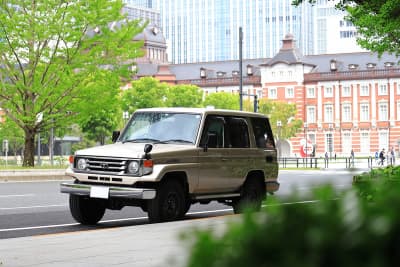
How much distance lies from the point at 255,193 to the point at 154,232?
14.3 feet

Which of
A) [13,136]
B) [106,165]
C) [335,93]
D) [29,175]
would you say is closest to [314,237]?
[106,165]

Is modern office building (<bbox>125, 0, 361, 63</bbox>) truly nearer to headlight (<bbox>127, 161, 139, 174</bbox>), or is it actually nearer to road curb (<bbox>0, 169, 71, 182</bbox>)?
road curb (<bbox>0, 169, 71, 182</bbox>)

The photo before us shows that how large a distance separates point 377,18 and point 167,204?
1089 cm

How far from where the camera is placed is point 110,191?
39.4 feet

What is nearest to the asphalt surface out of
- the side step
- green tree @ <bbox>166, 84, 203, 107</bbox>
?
the side step

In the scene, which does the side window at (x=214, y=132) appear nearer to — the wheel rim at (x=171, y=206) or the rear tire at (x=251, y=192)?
the rear tire at (x=251, y=192)

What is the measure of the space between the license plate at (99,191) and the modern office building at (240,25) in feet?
561

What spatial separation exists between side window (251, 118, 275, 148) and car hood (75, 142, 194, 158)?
1877 millimetres

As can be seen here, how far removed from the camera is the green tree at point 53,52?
3438 cm

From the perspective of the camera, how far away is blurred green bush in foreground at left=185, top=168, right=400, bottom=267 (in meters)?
1.52

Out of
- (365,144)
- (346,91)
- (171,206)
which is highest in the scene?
(346,91)

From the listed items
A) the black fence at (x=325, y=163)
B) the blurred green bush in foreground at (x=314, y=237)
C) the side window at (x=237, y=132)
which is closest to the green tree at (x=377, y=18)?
the side window at (x=237, y=132)

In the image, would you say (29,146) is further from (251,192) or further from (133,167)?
(133,167)

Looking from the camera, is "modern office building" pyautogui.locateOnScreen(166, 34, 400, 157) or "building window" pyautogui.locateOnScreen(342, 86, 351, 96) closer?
"modern office building" pyautogui.locateOnScreen(166, 34, 400, 157)
